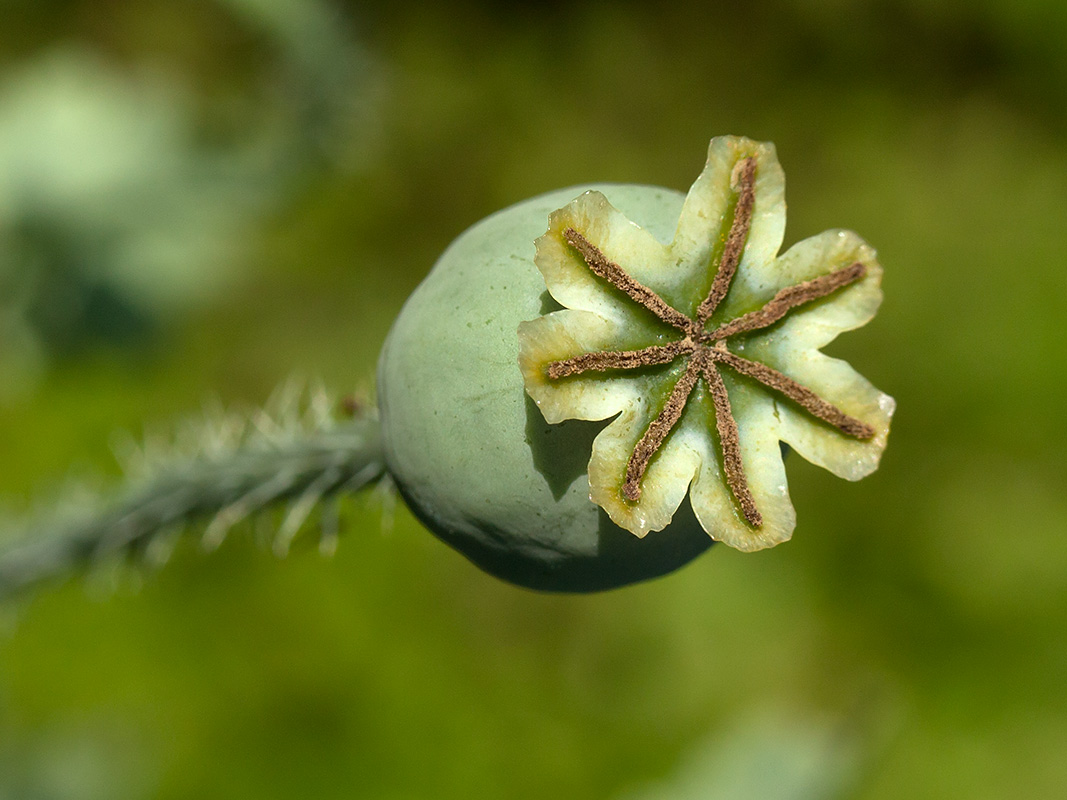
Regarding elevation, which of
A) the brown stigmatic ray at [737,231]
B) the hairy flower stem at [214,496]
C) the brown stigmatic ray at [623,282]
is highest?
the brown stigmatic ray at [737,231]

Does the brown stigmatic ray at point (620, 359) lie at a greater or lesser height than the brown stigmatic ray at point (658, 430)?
greater

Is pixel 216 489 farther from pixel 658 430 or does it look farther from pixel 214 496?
pixel 658 430

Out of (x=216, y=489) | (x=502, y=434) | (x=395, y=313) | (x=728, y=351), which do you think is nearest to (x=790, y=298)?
(x=728, y=351)

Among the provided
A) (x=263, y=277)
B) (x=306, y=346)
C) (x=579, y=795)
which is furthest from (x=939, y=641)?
(x=263, y=277)

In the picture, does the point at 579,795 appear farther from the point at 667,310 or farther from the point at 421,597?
the point at 667,310

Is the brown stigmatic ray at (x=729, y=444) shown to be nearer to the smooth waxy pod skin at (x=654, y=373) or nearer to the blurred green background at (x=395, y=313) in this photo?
the smooth waxy pod skin at (x=654, y=373)

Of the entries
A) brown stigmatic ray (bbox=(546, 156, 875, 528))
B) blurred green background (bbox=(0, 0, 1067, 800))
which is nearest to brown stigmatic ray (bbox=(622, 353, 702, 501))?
brown stigmatic ray (bbox=(546, 156, 875, 528))

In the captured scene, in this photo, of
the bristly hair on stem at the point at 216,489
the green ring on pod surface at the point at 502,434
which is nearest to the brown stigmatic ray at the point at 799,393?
the green ring on pod surface at the point at 502,434

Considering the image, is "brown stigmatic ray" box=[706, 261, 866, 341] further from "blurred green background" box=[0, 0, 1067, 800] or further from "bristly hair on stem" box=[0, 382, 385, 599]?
"blurred green background" box=[0, 0, 1067, 800]
